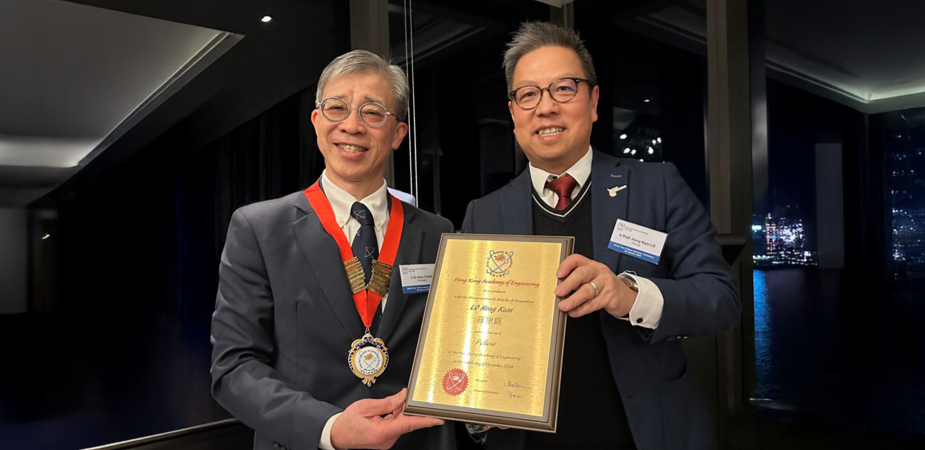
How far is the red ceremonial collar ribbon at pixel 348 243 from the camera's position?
133cm

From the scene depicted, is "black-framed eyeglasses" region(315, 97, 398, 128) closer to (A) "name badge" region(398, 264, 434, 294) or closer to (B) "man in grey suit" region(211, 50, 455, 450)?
(B) "man in grey suit" region(211, 50, 455, 450)

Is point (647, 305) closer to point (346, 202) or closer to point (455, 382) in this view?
point (455, 382)

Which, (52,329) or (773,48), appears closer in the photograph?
(52,329)

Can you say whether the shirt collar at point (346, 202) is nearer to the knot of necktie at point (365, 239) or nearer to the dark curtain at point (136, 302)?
the knot of necktie at point (365, 239)

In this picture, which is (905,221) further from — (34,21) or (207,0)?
(34,21)

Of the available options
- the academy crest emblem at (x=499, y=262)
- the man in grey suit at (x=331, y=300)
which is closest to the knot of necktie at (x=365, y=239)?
the man in grey suit at (x=331, y=300)

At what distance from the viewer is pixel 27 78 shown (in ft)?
9.05

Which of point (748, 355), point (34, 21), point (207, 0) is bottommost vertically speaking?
point (748, 355)

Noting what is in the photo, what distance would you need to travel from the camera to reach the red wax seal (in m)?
1.20

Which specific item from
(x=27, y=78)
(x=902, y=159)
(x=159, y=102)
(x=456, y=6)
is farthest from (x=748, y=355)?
(x=27, y=78)

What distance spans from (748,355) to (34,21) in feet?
13.0

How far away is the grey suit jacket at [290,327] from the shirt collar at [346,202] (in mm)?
62

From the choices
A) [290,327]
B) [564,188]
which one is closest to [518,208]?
[564,188]

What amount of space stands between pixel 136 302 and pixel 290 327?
2082 mm
